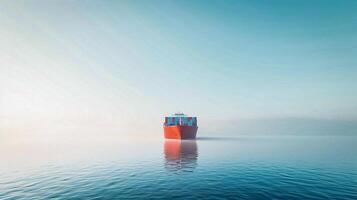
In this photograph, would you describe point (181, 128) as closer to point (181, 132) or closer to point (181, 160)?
point (181, 132)

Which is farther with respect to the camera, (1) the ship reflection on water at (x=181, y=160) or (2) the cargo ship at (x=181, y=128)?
(2) the cargo ship at (x=181, y=128)

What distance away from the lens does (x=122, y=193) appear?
53.7 ft

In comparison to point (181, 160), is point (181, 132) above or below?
above

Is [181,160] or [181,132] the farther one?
[181,132]

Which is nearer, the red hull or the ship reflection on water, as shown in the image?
the ship reflection on water

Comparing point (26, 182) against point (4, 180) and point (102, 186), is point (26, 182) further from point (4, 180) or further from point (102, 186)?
point (102, 186)

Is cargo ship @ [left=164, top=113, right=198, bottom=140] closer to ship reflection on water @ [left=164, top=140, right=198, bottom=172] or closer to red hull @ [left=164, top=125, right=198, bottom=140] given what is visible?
red hull @ [left=164, top=125, right=198, bottom=140]

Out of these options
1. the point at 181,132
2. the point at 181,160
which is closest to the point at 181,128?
the point at 181,132

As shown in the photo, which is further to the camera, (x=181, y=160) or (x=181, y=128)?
(x=181, y=128)

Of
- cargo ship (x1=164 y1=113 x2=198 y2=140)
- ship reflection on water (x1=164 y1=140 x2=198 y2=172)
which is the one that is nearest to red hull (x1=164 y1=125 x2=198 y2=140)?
cargo ship (x1=164 y1=113 x2=198 y2=140)

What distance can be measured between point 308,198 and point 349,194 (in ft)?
16.4

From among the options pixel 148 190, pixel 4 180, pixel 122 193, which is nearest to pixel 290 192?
pixel 148 190

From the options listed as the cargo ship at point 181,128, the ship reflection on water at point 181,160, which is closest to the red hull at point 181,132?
the cargo ship at point 181,128

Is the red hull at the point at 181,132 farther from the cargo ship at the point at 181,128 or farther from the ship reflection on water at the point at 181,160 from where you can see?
the ship reflection on water at the point at 181,160
